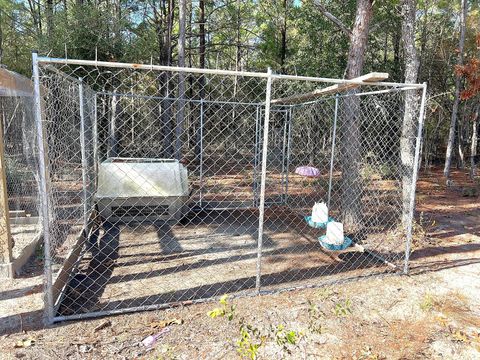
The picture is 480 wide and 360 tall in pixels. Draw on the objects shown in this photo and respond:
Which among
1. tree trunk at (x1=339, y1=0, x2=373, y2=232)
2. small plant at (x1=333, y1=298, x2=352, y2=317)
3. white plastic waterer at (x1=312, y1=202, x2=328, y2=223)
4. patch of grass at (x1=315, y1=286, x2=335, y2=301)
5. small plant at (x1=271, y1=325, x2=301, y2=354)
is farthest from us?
tree trunk at (x1=339, y1=0, x2=373, y2=232)

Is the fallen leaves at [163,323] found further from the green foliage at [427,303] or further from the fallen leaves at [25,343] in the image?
the green foliage at [427,303]

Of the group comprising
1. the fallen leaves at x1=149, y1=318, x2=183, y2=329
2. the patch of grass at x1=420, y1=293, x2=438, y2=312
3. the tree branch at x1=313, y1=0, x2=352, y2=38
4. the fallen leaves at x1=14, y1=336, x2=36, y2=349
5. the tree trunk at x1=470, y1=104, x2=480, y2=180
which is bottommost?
the patch of grass at x1=420, y1=293, x2=438, y2=312

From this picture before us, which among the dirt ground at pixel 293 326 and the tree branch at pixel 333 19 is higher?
the tree branch at pixel 333 19

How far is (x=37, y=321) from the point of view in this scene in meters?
2.79

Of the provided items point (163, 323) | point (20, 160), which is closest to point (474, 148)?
point (163, 323)

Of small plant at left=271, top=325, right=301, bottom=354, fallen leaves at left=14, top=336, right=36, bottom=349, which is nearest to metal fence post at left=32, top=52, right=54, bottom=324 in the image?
fallen leaves at left=14, top=336, right=36, bottom=349

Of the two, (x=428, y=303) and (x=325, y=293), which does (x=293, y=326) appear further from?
(x=428, y=303)

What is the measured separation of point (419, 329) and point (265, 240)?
247cm

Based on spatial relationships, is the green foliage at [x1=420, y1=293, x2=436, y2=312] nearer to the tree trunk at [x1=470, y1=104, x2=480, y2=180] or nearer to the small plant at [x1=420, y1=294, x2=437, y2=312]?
the small plant at [x1=420, y1=294, x2=437, y2=312]

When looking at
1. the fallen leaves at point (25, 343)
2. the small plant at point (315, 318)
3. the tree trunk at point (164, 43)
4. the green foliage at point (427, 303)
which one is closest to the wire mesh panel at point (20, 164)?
the fallen leaves at point (25, 343)

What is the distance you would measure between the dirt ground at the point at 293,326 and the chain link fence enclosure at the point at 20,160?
81 cm

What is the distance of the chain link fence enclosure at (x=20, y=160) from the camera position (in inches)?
144

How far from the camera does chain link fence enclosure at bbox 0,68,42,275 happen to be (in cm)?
365

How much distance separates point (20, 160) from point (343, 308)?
512 centimetres
